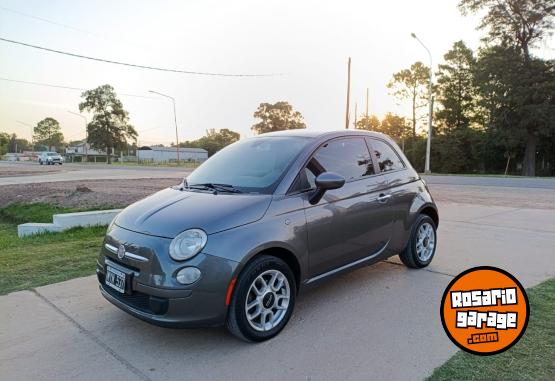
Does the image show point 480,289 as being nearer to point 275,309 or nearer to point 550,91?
point 275,309

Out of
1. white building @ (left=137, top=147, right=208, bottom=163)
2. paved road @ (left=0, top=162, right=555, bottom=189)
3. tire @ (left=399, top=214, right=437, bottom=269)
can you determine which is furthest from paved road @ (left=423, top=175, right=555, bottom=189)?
white building @ (left=137, top=147, right=208, bottom=163)

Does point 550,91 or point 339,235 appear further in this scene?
point 550,91

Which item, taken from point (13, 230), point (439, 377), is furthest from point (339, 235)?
point (13, 230)

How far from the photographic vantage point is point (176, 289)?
2926 millimetres

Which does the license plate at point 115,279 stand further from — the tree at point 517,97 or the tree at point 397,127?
the tree at point 397,127

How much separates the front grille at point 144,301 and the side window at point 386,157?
8.92 ft

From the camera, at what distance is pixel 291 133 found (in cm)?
438

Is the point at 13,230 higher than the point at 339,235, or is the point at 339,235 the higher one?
the point at 339,235

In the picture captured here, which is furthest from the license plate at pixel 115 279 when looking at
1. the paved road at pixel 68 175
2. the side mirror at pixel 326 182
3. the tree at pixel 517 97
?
the tree at pixel 517 97

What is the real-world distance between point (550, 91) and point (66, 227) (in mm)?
35305

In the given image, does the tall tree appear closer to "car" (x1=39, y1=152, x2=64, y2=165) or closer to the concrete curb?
the concrete curb

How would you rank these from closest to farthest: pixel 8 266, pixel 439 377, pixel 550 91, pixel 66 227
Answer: pixel 439 377
pixel 8 266
pixel 66 227
pixel 550 91

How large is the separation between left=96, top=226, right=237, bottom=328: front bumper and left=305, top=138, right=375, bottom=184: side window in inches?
49.2

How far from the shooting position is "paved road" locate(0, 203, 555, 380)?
9.27 feet
